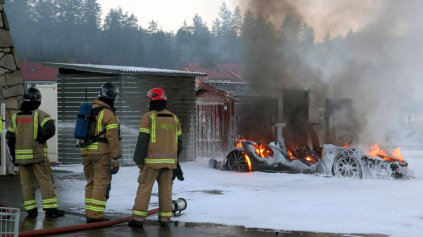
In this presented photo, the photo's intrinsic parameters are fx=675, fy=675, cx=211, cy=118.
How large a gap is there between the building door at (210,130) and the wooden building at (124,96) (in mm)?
3411

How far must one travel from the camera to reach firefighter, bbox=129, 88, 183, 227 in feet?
28.7

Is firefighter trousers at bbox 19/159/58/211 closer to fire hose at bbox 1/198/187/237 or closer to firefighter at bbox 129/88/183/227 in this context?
fire hose at bbox 1/198/187/237

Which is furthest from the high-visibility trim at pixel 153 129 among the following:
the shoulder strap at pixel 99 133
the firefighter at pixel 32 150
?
the firefighter at pixel 32 150

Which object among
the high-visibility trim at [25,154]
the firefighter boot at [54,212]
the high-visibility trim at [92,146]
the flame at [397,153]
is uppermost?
the high-visibility trim at [92,146]

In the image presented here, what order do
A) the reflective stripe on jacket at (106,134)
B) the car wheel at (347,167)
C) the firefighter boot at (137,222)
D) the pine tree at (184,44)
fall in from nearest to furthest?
the firefighter boot at (137,222) → the reflective stripe on jacket at (106,134) → the car wheel at (347,167) → the pine tree at (184,44)

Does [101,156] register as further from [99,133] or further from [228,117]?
[228,117]

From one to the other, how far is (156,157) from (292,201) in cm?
333

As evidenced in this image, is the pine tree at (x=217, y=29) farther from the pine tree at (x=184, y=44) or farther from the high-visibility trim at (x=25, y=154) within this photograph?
the high-visibility trim at (x=25, y=154)

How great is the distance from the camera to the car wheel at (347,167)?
49.8 ft

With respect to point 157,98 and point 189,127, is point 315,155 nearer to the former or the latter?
point 189,127

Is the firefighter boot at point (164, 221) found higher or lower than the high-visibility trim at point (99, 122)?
lower

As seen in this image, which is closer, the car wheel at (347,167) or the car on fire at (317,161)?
the car on fire at (317,161)

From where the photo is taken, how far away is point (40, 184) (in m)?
9.58

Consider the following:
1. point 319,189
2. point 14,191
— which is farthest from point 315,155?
point 14,191
